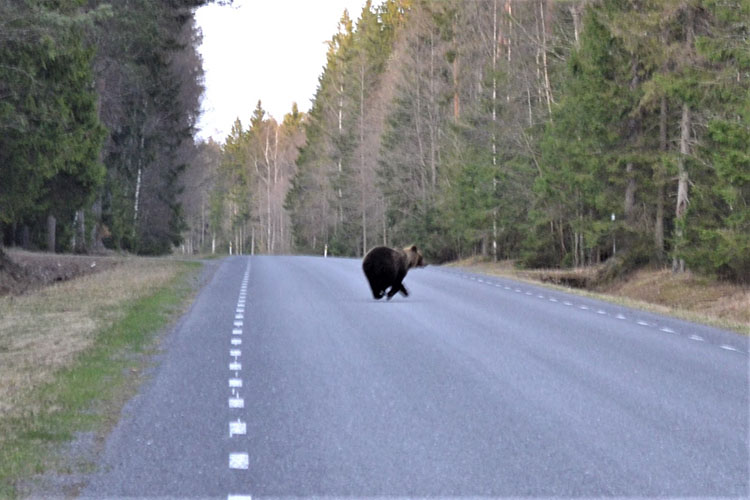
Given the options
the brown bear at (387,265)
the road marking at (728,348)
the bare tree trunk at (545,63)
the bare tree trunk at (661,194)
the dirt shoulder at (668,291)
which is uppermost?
the bare tree trunk at (545,63)

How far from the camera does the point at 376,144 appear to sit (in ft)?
252

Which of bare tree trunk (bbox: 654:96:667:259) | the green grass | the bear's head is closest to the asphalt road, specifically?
the green grass

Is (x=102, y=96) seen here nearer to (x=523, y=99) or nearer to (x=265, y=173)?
(x=523, y=99)

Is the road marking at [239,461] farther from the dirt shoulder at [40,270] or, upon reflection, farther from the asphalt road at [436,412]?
the dirt shoulder at [40,270]

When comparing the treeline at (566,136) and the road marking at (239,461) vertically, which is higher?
the treeline at (566,136)

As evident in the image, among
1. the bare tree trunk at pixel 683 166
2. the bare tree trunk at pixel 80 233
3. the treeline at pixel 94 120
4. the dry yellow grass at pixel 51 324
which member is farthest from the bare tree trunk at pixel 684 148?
the bare tree trunk at pixel 80 233

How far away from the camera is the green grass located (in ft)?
25.3

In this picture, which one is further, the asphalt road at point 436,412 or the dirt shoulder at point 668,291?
the dirt shoulder at point 668,291

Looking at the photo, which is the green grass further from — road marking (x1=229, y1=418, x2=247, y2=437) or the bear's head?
the bear's head

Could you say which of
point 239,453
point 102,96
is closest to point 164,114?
point 102,96

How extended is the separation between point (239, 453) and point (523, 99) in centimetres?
4266

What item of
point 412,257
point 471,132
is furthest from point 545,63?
point 412,257

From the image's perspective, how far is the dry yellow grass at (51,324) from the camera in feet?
37.9

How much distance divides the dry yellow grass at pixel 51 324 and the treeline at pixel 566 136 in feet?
49.2
